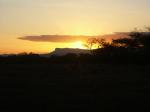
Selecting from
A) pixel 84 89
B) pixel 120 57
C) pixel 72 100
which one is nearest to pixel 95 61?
pixel 120 57

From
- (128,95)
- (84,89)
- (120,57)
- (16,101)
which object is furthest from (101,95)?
A: (120,57)

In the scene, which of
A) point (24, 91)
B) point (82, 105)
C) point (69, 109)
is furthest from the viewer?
point (24, 91)

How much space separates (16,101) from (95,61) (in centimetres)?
4668

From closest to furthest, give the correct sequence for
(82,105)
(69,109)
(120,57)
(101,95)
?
(69,109), (82,105), (101,95), (120,57)

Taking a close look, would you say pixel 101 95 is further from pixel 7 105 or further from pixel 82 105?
pixel 7 105

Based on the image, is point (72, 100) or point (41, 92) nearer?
point (72, 100)

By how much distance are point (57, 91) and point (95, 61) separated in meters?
43.3

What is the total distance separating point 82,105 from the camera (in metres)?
14.4

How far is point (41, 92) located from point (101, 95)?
103 inches

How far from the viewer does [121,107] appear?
46.1 feet

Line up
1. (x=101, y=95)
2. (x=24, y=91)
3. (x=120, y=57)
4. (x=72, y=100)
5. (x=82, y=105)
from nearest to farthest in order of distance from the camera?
(x=82, y=105) < (x=72, y=100) < (x=101, y=95) < (x=24, y=91) < (x=120, y=57)

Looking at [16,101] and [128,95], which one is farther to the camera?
[128,95]

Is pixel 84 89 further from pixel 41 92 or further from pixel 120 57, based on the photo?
pixel 120 57

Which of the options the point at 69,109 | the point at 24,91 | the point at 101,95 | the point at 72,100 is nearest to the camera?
the point at 69,109
